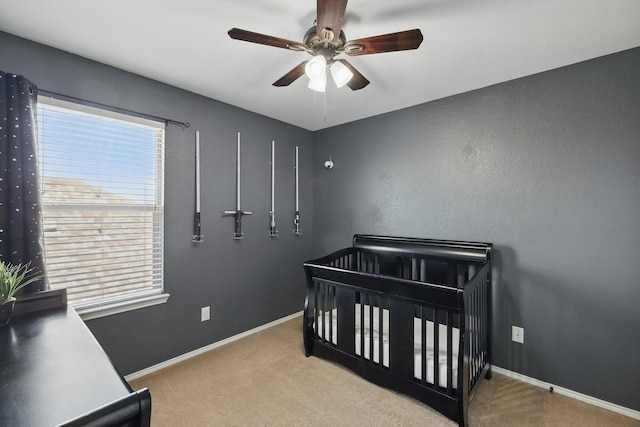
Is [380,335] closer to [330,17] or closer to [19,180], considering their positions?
[330,17]

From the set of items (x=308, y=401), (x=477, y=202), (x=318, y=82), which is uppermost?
(x=318, y=82)

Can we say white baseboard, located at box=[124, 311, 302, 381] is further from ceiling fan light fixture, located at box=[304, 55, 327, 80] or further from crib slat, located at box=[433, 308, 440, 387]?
ceiling fan light fixture, located at box=[304, 55, 327, 80]

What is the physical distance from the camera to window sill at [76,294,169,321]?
1947 millimetres

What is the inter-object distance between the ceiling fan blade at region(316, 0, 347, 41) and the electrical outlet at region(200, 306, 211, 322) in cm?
232

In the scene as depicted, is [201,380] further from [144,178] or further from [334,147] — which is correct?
[334,147]

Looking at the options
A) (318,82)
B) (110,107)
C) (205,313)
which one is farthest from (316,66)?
(205,313)

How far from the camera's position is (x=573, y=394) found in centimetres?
200

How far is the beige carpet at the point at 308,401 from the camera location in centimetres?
177

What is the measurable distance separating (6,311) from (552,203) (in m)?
3.24

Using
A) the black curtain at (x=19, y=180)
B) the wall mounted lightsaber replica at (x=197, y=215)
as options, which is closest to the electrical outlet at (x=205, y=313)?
the wall mounted lightsaber replica at (x=197, y=215)

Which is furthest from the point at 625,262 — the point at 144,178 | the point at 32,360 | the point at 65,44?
the point at 65,44

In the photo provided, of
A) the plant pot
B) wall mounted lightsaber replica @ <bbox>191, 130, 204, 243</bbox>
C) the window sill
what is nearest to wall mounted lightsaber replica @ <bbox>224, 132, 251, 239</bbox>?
wall mounted lightsaber replica @ <bbox>191, 130, 204, 243</bbox>

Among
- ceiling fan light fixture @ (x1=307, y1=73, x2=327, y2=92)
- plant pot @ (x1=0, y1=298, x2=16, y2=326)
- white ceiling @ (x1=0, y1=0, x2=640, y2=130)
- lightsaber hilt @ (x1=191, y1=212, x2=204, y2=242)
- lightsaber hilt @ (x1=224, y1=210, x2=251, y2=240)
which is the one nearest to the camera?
plant pot @ (x1=0, y1=298, x2=16, y2=326)

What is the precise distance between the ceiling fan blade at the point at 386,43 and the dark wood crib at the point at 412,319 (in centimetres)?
132
